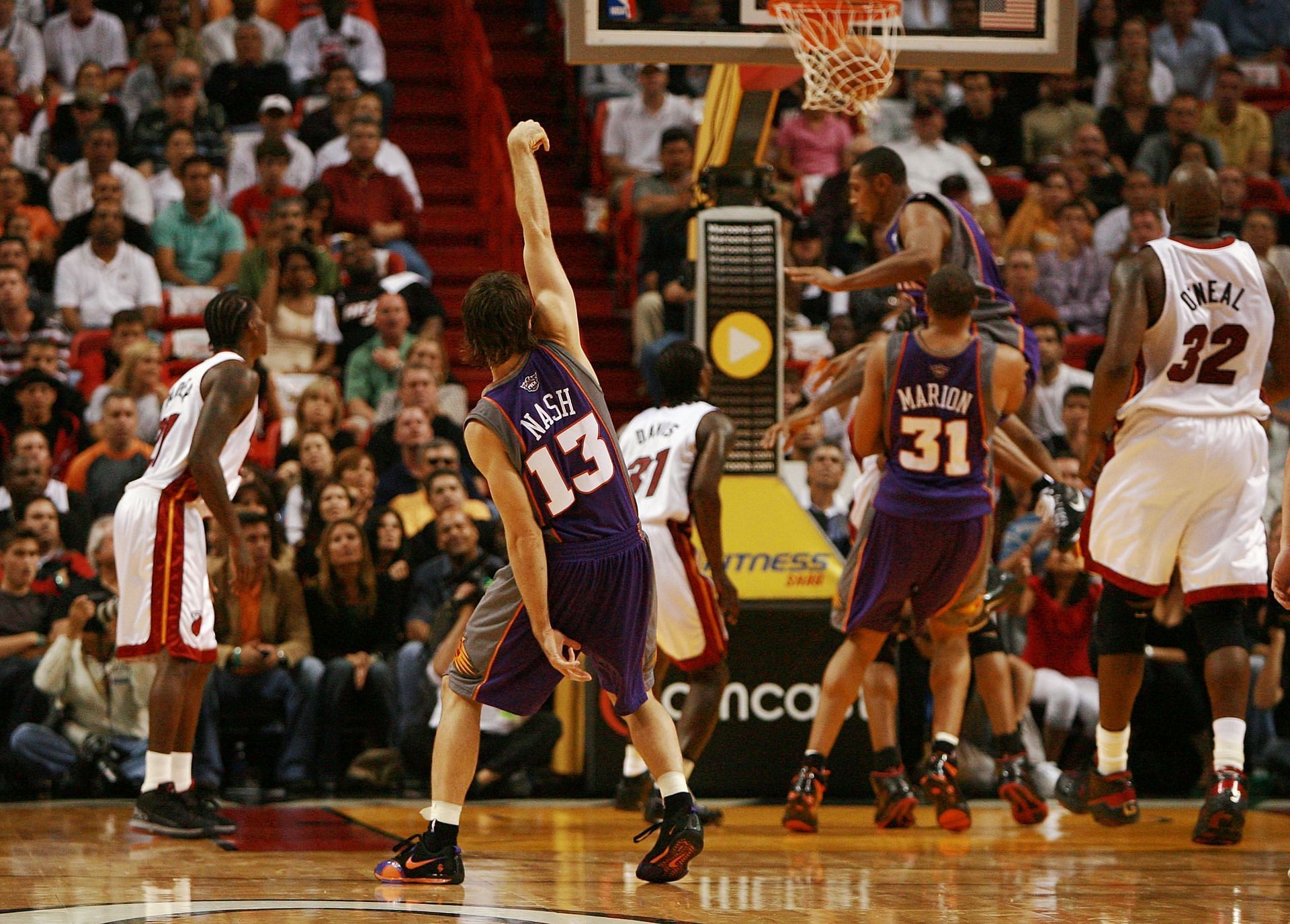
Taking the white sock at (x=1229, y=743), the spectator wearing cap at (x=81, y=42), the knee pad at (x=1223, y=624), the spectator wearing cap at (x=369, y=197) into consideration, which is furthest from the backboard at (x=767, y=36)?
the spectator wearing cap at (x=81, y=42)

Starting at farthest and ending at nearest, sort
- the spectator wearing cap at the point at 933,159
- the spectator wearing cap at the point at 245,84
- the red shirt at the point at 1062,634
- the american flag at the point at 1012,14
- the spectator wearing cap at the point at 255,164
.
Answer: the spectator wearing cap at the point at 245,84, the spectator wearing cap at the point at 933,159, the spectator wearing cap at the point at 255,164, the red shirt at the point at 1062,634, the american flag at the point at 1012,14

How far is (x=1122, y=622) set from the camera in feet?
21.1

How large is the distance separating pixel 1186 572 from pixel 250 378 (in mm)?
3524

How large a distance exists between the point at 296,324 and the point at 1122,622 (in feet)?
21.6

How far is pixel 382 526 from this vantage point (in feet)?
30.4

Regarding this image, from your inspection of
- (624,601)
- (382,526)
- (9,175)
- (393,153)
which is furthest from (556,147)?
(624,601)

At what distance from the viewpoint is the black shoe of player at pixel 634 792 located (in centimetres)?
764

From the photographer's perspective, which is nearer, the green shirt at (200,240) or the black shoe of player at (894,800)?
the black shoe of player at (894,800)

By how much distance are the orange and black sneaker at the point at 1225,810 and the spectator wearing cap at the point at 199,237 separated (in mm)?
7893

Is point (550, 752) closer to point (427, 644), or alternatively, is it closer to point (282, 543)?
point (427, 644)

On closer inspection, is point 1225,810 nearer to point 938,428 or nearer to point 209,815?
point 938,428

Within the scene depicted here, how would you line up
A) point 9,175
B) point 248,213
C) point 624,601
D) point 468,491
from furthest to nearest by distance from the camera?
1. point 248,213
2. point 9,175
3. point 468,491
4. point 624,601

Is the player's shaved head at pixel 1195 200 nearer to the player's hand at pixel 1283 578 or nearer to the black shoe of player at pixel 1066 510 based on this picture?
the black shoe of player at pixel 1066 510

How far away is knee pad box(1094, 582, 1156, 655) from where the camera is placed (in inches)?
251
